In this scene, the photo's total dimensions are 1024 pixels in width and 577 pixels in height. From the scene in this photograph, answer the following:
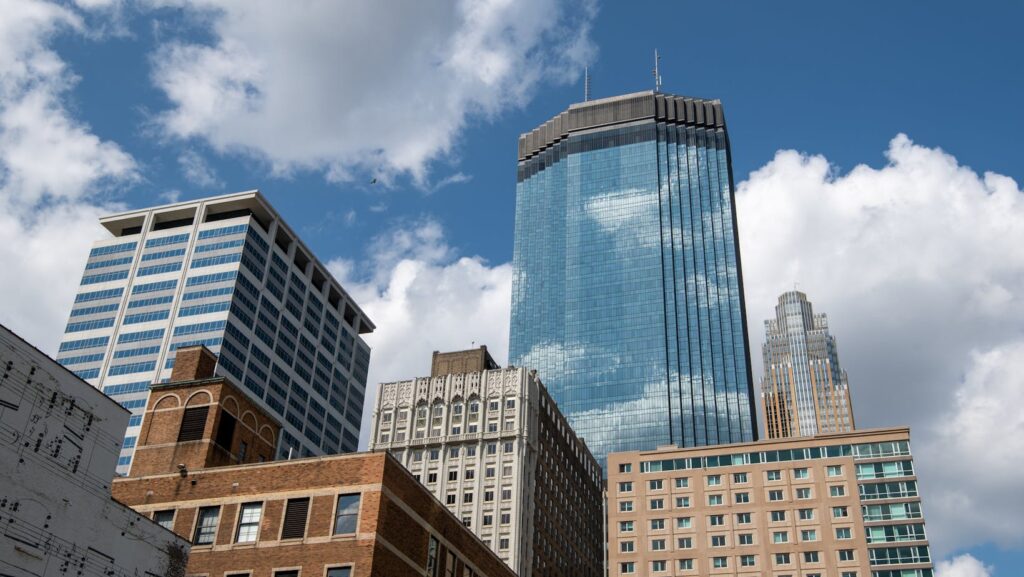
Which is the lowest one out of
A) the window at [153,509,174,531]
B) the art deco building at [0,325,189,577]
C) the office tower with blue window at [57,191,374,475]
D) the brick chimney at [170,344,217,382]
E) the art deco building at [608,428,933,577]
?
the art deco building at [0,325,189,577]

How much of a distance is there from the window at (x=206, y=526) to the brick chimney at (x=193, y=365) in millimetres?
11031

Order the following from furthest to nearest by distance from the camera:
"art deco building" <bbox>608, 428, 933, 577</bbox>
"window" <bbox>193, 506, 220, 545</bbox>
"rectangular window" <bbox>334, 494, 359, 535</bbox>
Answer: "art deco building" <bbox>608, 428, 933, 577</bbox>, "window" <bbox>193, 506, 220, 545</bbox>, "rectangular window" <bbox>334, 494, 359, 535</bbox>

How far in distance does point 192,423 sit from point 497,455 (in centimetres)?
9298

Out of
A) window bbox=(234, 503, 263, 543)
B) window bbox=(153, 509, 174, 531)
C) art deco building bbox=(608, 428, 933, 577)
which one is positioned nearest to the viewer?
window bbox=(234, 503, 263, 543)

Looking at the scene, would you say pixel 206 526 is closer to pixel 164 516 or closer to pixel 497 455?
pixel 164 516

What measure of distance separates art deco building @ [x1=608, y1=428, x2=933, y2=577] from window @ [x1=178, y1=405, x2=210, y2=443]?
3560 inches

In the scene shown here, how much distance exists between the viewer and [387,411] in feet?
535

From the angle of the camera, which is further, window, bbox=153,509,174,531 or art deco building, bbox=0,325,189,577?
window, bbox=153,509,174,531

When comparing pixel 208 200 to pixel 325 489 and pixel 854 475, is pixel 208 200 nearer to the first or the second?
pixel 854 475

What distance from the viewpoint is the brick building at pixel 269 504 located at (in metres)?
51.5

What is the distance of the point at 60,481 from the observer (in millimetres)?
40031

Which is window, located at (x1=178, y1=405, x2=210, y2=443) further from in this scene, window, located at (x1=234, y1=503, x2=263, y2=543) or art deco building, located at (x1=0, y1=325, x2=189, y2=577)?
art deco building, located at (x1=0, y1=325, x2=189, y2=577)

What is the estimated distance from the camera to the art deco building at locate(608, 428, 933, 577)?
12888cm

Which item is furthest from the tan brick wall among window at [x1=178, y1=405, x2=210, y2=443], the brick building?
window at [x1=178, y1=405, x2=210, y2=443]
